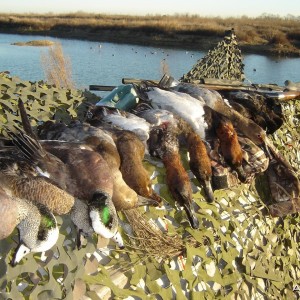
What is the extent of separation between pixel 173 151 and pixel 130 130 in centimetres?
32

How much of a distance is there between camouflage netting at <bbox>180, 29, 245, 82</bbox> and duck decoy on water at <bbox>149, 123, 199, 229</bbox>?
157 inches

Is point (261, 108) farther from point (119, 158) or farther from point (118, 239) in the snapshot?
point (118, 239)

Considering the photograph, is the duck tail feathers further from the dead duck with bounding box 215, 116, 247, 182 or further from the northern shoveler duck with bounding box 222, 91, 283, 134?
the northern shoveler duck with bounding box 222, 91, 283, 134

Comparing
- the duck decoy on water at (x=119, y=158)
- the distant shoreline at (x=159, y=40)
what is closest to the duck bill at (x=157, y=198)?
the duck decoy on water at (x=119, y=158)

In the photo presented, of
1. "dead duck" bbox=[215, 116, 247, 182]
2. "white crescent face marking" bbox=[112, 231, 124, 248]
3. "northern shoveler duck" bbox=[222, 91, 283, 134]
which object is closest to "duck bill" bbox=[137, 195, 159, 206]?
"white crescent face marking" bbox=[112, 231, 124, 248]

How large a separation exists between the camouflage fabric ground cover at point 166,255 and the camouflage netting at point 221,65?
11.4 feet

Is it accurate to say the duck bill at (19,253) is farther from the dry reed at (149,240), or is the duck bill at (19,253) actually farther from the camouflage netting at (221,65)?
the camouflage netting at (221,65)

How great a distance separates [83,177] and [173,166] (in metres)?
0.77

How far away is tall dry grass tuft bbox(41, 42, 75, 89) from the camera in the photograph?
912 centimetres

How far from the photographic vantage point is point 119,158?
2.75 metres

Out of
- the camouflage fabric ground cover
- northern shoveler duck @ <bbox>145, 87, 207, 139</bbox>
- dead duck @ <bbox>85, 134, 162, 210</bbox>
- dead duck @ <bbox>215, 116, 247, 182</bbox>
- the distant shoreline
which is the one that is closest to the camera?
the camouflage fabric ground cover

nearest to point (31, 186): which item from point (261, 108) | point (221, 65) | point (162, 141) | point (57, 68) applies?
point (162, 141)

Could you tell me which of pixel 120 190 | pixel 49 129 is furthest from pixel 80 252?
pixel 49 129

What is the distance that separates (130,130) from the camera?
3.13 meters
